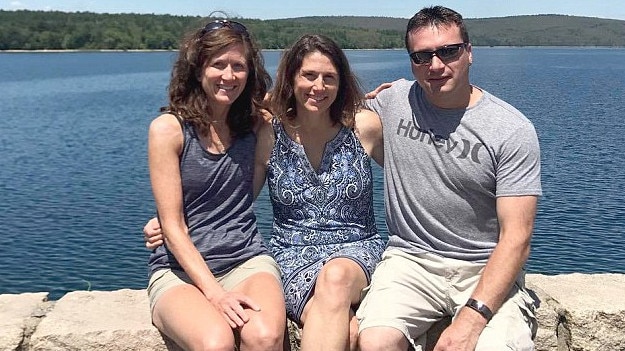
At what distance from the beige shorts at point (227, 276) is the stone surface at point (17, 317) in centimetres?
55

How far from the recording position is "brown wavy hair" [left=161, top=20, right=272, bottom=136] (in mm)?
3508

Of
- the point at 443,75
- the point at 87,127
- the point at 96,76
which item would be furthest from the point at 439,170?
the point at 96,76

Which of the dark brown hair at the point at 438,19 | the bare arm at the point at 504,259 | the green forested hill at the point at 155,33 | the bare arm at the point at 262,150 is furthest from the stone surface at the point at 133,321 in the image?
the green forested hill at the point at 155,33

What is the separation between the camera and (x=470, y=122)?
329 centimetres

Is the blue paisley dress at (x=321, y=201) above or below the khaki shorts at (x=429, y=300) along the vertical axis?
above

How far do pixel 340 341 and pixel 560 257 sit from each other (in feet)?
30.6

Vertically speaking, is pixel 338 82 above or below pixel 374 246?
above

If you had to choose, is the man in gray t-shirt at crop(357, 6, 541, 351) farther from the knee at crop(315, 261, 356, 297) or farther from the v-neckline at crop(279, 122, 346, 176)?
the v-neckline at crop(279, 122, 346, 176)

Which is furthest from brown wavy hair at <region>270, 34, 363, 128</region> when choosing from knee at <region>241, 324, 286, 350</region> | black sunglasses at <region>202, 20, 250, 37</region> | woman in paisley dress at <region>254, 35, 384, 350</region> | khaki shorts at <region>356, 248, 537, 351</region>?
knee at <region>241, 324, 286, 350</region>

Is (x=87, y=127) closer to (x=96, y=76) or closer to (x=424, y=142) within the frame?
(x=424, y=142)

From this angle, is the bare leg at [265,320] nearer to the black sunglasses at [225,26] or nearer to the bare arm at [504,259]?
the bare arm at [504,259]

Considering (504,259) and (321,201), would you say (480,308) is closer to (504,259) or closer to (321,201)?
Result: (504,259)

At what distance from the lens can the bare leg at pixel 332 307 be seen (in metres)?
3.00

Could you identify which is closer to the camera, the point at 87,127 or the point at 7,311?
the point at 7,311
